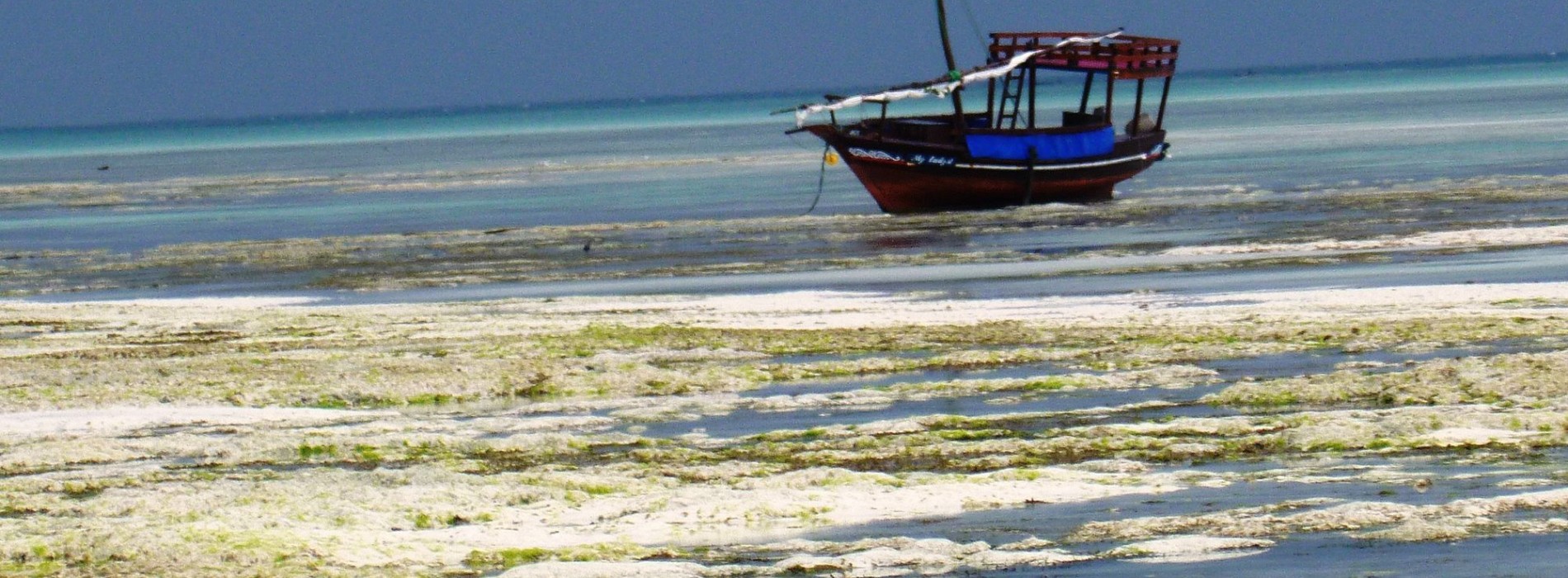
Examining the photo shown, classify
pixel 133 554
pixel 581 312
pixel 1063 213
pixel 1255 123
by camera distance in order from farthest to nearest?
pixel 1255 123 < pixel 1063 213 < pixel 581 312 < pixel 133 554

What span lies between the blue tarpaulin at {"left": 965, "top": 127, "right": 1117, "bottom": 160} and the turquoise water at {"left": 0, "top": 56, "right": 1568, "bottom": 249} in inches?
91.6

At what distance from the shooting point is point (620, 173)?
70.0 metres

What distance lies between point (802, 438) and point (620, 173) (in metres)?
56.8

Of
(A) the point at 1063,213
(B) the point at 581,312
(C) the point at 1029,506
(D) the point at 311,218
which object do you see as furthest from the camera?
(D) the point at 311,218

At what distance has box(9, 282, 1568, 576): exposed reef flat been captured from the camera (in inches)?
405

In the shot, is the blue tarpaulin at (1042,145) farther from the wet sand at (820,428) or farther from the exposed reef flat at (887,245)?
the wet sand at (820,428)

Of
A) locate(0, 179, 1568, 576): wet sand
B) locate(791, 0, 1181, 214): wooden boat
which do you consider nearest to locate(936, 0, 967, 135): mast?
locate(791, 0, 1181, 214): wooden boat

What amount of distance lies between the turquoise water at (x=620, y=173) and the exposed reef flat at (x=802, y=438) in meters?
24.2

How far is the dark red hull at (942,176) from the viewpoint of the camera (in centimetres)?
4234

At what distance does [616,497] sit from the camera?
11.6 metres

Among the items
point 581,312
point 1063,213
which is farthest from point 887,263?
point 1063,213

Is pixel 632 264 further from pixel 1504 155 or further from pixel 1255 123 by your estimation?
pixel 1255 123

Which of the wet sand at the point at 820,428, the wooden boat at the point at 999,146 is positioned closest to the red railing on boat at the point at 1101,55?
the wooden boat at the point at 999,146

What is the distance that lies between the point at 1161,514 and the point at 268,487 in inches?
203
